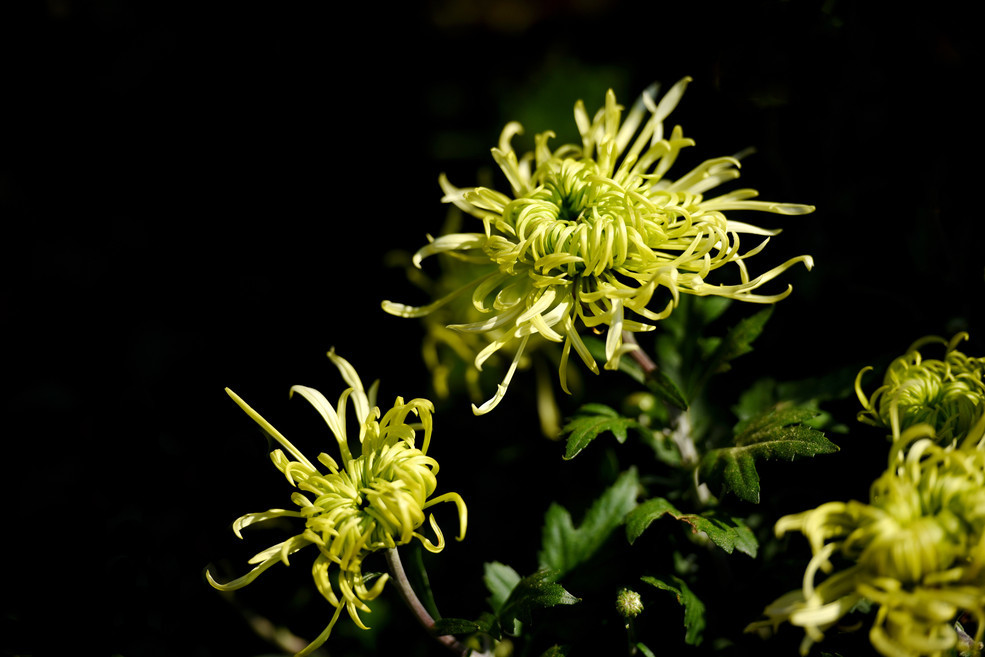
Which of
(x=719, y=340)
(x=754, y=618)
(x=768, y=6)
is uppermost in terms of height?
(x=768, y=6)

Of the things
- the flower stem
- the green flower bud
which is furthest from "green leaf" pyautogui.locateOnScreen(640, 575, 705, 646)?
the flower stem

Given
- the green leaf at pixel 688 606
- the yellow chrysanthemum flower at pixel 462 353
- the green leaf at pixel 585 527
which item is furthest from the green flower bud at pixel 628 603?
the yellow chrysanthemum flower at pixel 462 353

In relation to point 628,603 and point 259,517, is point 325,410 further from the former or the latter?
point 628,603

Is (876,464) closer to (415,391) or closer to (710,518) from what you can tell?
(710,518)

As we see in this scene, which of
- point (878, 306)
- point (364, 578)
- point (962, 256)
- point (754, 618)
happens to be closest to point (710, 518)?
point (754, 618)

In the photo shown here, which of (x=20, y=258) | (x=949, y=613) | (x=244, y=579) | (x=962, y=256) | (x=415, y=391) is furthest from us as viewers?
(x=20, y=258)

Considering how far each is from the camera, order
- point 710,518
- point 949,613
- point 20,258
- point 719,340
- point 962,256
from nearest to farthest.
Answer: point 949,613 < point 710,518 < point 719,340 < point 962,256 < point 20,258

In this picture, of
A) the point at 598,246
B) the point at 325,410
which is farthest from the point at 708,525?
the point at 325,410

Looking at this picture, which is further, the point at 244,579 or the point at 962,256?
the point at 962,256
